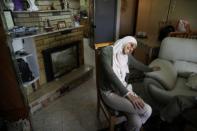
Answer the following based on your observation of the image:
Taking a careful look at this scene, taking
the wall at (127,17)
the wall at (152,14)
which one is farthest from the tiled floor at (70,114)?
the wall at (127,17)

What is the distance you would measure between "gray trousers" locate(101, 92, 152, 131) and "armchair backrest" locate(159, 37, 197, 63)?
1.29m

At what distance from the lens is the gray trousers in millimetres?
1429

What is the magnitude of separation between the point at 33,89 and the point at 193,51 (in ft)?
8.13

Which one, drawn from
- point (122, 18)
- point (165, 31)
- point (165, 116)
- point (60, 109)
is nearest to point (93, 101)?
point (60, 109)

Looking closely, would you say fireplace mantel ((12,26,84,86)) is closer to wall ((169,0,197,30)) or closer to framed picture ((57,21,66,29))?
framed picture ((57,21,66,29))

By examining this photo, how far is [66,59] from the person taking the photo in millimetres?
2787

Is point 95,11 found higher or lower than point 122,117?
higher

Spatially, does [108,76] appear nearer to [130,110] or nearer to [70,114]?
[130,110]

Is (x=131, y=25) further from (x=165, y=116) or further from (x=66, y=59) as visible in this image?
(x=165, y=116)

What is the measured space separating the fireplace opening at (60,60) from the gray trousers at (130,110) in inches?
52.9

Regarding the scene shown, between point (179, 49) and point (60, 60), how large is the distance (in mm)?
1960

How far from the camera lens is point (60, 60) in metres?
2.66

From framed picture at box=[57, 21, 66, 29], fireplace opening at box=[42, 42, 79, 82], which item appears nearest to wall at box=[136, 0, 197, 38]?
fireplace opening at box=[42, 42, 79, 82]

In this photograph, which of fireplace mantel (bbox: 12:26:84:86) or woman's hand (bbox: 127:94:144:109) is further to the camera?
fireplace mantel (bbox: 12:26:84:86)
